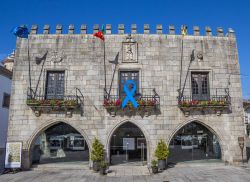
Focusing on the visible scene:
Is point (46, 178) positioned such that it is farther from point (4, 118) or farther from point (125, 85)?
point (4, 118)

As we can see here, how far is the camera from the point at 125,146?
14.5 metres

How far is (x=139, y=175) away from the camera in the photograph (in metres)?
11.5

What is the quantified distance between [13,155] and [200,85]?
10.9 meters

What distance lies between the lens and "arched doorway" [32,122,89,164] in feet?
47.6

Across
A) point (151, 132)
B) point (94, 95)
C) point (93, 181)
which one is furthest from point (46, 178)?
point (151, 132)

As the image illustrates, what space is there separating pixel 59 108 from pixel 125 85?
12.7ft

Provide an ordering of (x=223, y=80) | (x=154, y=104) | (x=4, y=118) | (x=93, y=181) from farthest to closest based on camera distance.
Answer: (x=4, y=118), (x=223, y=80), (x=154, y=104), (x=93, y=181)

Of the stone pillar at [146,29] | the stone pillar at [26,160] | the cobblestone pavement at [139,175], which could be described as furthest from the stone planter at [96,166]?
the stone pillar at [146,29]

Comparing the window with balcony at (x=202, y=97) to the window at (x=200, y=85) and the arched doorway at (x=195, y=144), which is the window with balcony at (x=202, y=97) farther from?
the arched doorway at (x=195, y=144)

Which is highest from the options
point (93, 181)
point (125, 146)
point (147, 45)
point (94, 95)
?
point (147, 45)

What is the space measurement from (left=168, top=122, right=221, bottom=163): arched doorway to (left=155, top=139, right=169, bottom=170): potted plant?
7.68 ft

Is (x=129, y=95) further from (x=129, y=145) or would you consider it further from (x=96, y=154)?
(x=96, y=154)

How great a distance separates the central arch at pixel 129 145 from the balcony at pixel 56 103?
2702 mm

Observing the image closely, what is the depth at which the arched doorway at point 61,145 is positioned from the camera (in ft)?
47.6
